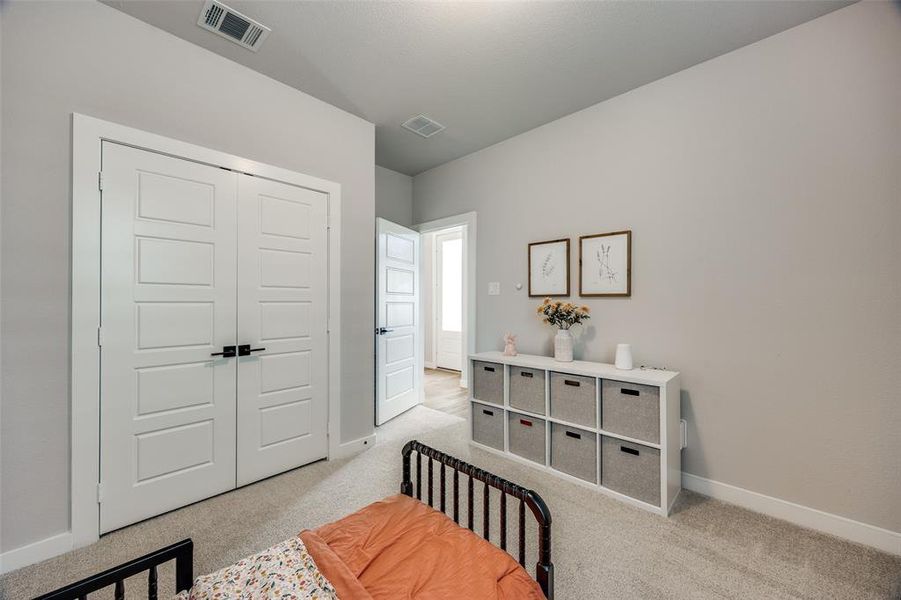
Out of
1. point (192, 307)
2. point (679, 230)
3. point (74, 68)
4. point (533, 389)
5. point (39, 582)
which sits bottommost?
point (39, 582)

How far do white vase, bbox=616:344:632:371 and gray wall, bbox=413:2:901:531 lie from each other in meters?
0.22

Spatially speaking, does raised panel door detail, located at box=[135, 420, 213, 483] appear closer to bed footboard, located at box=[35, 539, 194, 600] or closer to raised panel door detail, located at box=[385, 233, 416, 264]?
bed footboard, located at box=[35, 539, 194, 600]

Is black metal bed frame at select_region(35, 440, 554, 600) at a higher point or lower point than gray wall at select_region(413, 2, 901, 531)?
lower

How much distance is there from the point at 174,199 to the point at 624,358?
3118mm

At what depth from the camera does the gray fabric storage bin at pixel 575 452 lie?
261cm

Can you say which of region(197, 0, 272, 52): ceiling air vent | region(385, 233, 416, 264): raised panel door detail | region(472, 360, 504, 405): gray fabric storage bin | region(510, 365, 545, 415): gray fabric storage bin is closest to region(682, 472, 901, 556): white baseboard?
region(510, 365, 545, 415): gray fabric storage bin

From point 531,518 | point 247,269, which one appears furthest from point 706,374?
point 247,269

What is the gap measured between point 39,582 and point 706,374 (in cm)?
381

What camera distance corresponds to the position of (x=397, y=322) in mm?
4188

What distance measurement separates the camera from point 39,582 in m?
1.74

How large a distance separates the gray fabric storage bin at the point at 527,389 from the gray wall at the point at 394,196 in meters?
2.47

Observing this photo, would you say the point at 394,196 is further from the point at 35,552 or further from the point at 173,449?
the point at 35,552

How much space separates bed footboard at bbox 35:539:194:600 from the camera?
878 millimetres

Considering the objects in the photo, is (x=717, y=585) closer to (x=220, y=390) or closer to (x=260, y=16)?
(x=220, y=390)
